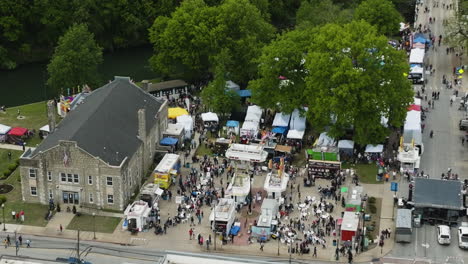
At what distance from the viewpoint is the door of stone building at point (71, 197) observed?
9444cm

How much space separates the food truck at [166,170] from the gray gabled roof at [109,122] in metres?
3.85

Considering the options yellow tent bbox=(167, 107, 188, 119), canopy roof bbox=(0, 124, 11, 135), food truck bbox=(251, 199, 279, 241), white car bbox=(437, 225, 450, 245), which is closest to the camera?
white car bbox=(437, 225, 450, 245)

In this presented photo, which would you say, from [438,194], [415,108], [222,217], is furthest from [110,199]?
[415,108]

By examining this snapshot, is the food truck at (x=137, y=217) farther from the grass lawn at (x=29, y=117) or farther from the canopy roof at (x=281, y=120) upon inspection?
the canopy roof at (x=281, y=120)

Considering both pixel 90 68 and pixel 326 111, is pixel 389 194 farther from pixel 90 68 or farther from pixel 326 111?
pixel 90 68

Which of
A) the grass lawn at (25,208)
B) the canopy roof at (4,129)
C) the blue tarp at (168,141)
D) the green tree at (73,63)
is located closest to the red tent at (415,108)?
the blue tarp at (168,141)

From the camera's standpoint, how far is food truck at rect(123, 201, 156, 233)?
90250 millimetres

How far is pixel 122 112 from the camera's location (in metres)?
103

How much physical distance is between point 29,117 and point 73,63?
418 inches

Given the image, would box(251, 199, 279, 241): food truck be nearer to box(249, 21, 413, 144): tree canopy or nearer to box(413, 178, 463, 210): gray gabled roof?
box(413, 178, 463, 210): gray gabled roof

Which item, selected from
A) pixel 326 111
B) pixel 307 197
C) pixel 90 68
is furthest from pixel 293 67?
pixel 90 68

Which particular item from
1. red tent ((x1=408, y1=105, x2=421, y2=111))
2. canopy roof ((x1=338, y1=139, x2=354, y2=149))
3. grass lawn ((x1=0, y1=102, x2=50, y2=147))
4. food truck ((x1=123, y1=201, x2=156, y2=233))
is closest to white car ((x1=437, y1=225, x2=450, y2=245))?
canopy roof ((x1=338, y1=139, x2=354, y2=149))

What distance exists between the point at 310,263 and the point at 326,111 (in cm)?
2773

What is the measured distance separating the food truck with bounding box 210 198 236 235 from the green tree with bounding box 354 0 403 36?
212ft
